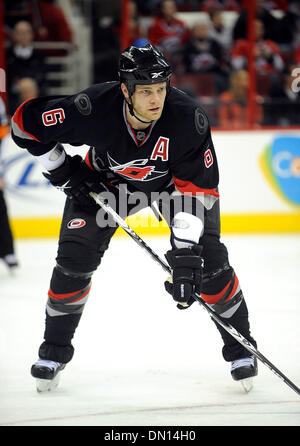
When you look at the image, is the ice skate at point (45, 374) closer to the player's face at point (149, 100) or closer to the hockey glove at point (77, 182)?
the hockey glove at point (77, 182)

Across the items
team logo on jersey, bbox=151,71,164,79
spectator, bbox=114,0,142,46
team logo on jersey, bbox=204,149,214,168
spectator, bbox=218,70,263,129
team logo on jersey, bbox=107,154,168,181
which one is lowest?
spectator, bbox=218,70,263,129

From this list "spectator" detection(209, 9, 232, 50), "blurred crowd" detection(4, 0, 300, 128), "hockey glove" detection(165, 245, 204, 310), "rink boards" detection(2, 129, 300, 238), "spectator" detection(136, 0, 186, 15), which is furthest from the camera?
"spectator" detection(136, 0, 186, 15)

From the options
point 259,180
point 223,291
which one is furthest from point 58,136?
point 259,180

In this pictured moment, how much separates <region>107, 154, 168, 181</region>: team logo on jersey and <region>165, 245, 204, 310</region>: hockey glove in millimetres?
323

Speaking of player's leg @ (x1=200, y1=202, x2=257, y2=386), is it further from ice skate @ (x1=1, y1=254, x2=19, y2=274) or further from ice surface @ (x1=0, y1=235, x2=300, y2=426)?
ice skate @ (x1=1, y1=254, x2=19, y2=274)

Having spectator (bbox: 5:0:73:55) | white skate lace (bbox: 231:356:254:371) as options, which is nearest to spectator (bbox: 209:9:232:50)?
spectator (bbox: 5:0:73:55)

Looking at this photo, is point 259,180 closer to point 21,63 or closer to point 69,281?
point 21,63

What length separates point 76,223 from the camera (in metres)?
2.76

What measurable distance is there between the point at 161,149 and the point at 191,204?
219 millimetres

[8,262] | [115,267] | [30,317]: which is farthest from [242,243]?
[30,317]

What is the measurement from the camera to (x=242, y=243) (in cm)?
593

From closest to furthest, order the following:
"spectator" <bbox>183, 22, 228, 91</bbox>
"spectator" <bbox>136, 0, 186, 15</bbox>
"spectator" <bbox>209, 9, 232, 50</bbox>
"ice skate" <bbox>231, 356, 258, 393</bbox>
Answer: "ice skate" <bbox>231, 356, 258, 393</bbox>
"spectator" <bbox>183, 22, 228, 91</bbox>
"spectator" <bbox>209, 9, 232, 50</bbox>
"spectator" <bbox>136, 0, 186, 15</bbox>

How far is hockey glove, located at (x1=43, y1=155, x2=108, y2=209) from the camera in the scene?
2.80 meters

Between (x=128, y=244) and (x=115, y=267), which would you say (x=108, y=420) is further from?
(x=128, y=244)
